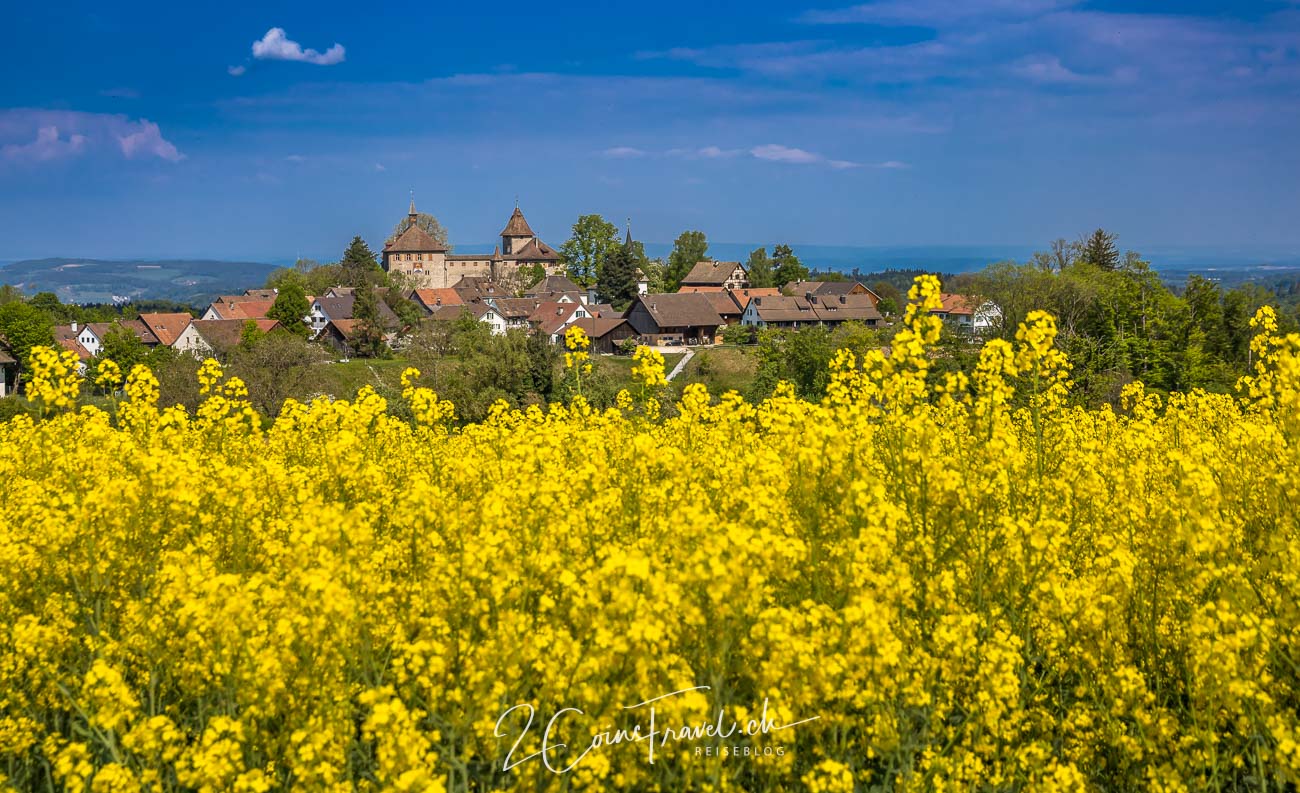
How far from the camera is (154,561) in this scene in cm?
702

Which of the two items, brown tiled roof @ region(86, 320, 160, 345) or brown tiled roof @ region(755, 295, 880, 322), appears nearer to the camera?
brown tiled roof @ region(86, 320, 160, 345)

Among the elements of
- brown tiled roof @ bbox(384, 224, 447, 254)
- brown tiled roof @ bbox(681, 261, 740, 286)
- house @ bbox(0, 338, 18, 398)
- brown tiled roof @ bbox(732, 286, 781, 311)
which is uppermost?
brown tiled roof @ bbox(384, 224, 447, 254)

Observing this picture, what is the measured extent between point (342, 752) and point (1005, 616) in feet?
13.7

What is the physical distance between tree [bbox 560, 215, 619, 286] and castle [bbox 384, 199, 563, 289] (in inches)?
634

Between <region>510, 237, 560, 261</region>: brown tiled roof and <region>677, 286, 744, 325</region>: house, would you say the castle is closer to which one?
<region>510, 237, 560, 261</region>: brown tiled roof

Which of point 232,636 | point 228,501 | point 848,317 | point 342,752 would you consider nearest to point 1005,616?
point 342,752

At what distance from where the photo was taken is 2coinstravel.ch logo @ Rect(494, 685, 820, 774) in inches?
182

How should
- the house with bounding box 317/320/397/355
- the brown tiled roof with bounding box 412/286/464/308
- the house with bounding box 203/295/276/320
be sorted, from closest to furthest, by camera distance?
the house with bounding box 317/320/397/355 → the house with bounding box 203/295/276/320 → the brown tiled roof with bounding box 412/286/464/308

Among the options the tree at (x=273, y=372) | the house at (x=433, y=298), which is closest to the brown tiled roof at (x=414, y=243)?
the house at (x=433, y=298)

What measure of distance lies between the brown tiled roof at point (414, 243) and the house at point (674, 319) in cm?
6703

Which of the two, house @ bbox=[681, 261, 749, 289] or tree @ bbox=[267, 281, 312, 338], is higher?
house @ bbox=[681, 261, 749, 289]

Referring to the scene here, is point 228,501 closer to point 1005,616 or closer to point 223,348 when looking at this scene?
point 1005,616

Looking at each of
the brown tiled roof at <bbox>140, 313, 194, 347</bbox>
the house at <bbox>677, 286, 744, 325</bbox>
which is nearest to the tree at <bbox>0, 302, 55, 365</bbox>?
the brown tiled roof at <bbox>140, 313, 194, 347</bbox>

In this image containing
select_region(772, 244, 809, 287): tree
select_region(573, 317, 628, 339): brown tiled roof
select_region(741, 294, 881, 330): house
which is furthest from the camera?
select_region(772, 244, 809, 287): tree
